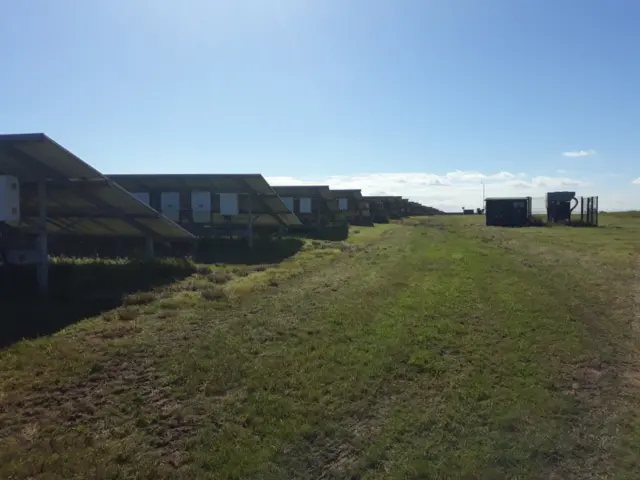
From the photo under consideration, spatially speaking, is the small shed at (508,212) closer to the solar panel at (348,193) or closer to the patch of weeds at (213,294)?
the solar panel at (348,193)

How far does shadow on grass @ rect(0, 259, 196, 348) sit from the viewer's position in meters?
9.57

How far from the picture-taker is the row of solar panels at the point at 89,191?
11.7 metres

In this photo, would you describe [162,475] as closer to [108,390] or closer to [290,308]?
[108,390]

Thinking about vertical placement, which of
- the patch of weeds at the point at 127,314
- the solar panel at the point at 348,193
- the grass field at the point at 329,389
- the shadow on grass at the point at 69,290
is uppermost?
the solar panel at the point at 348,193

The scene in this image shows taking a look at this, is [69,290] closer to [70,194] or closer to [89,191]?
[89,191]

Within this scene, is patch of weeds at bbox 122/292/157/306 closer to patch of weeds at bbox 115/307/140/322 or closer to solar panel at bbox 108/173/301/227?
patch of weeds at bbox 115/307/140/322

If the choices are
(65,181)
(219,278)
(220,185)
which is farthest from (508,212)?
(65,181)

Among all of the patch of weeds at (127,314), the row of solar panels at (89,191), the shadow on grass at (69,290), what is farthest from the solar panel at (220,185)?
the patch of weeds at (127,314)

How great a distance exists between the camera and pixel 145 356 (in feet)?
25.9

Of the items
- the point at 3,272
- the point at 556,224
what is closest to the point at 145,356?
the point at 3,272

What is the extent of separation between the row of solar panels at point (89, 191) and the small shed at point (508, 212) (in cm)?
3980

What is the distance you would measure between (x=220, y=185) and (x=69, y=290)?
547 inches

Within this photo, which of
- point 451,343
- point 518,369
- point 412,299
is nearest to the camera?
point 518,369

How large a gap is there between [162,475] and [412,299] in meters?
8.79
